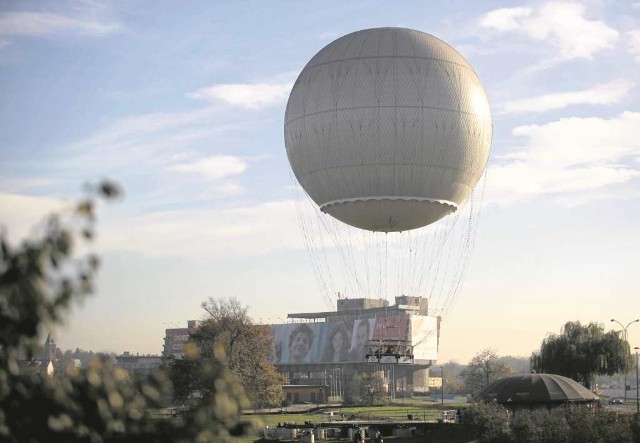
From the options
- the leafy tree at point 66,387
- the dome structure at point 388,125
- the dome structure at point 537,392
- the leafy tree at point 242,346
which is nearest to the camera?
the leafy tree at point 66,387

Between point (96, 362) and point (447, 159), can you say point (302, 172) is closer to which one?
point (447, 159)

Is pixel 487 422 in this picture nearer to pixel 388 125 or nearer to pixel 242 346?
pixel 388 125

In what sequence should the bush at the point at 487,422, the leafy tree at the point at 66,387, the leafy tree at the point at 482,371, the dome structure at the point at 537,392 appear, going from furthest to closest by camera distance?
the leafy tree at the point at 482,371
the dome structure at the point at 537,392
the bush at the point at 487,422
the leafy tree at the point at 66,387

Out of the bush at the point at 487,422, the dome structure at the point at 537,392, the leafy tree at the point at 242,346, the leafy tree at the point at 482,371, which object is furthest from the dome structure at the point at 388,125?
the leafy tree at the point at 482,371

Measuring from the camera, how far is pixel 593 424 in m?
54.7

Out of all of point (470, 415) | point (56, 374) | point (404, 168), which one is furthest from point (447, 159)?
point (56, 374)

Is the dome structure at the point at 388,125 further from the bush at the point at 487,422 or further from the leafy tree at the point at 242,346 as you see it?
the leafy tree at the point at 242,346

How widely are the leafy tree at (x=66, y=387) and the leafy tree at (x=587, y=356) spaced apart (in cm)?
9734

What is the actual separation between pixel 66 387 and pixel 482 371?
583 feet

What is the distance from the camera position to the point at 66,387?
1200 centimetres

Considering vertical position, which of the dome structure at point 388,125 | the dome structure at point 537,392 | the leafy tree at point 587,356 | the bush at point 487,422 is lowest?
the bush at point 487,422

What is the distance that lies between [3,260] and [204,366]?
103 inches

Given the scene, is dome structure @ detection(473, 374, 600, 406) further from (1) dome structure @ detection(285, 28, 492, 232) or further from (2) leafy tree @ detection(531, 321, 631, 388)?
(2) leafy tree @ detection(531, 321, 631, 388)

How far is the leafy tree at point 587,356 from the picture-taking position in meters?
106
